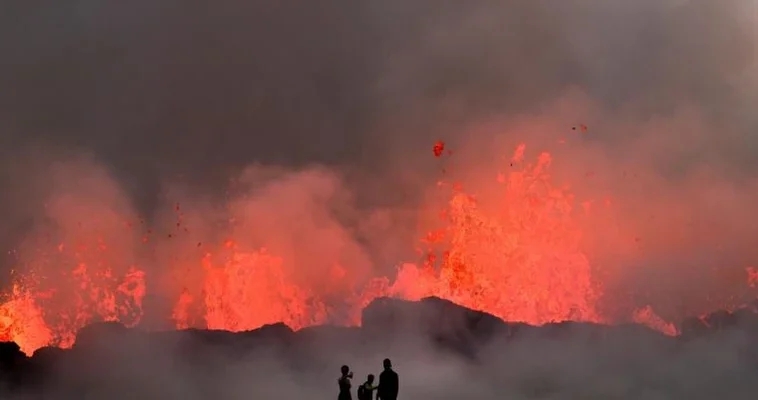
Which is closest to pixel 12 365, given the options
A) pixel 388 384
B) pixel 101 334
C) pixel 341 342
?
pixel 101 334

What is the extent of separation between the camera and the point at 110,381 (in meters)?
47.9

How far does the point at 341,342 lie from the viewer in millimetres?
63500

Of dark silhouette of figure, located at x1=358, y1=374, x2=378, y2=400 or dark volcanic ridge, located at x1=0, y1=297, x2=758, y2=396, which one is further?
dark volcanic ridge, located at x1=0, y1=297, x2=758, y2=396

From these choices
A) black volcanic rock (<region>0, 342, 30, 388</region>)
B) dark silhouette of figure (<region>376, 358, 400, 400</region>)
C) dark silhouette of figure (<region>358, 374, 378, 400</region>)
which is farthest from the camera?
black volcanic rock (<region>0, 342, 30, 388</region>)

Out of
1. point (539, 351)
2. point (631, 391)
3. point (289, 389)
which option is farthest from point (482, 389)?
point (539, 351)

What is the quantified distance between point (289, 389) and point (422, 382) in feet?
27.6

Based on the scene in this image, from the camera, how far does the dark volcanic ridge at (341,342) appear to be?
53469 millimetres

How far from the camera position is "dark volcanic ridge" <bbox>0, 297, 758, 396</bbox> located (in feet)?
175

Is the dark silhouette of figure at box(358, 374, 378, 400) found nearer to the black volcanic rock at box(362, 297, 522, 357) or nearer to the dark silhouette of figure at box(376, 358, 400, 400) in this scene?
the dark silhouette of figure at box(376, 358, 400, 400)

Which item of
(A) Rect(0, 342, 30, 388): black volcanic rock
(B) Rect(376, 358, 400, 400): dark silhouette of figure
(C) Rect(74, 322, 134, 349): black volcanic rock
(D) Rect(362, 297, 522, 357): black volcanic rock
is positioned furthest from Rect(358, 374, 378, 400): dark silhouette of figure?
(D) Rect(362, 297, 522, 357): black volcanic rock

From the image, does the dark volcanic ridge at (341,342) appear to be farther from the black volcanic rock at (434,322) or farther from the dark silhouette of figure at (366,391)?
the dark silhouette of figure at (366,391)

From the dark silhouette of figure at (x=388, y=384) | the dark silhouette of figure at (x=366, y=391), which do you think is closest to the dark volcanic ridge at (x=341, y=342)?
the dark silhouette of figure at (x=366, y=391)

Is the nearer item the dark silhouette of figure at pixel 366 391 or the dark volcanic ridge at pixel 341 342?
the dark silhouette of figure at pixel 366 391

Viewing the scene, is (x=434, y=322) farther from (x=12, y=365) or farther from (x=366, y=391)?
(x=366, y=391)
